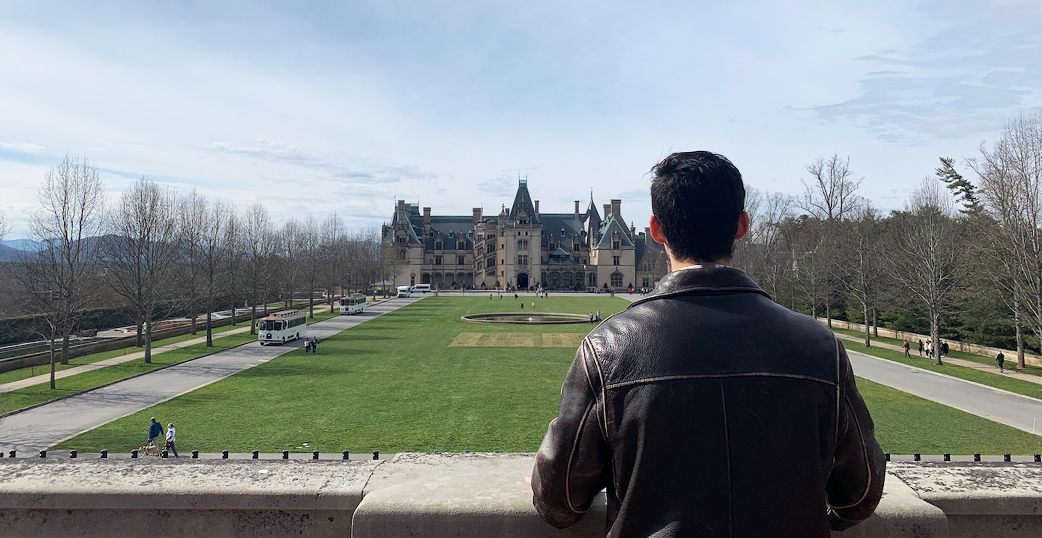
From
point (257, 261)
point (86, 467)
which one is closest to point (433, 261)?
point (257, 261)

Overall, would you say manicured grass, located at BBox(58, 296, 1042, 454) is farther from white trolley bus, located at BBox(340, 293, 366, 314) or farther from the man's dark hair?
white trolley bus, located at BBox(340, 293, 366, 314)

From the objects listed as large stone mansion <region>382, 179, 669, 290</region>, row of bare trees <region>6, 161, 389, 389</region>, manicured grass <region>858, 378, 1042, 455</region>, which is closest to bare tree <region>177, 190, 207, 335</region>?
row of bare trees <region>6, 161, 389, 389</region>

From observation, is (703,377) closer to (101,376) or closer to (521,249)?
(101,376)

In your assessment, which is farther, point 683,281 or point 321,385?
point 321,385

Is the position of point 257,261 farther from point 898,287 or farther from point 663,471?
point 663,471

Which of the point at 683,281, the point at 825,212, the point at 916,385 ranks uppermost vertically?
the point at 825,212

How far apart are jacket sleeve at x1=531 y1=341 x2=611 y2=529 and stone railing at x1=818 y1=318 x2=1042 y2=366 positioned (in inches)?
1465

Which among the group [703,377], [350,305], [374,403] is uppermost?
[703,377]

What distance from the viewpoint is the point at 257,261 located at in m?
48.2

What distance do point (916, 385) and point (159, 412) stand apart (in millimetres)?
27442

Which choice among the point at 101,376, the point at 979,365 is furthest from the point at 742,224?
the point at 979,365

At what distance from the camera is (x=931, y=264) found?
33469 mm

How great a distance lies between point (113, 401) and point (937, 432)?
25.7 meters

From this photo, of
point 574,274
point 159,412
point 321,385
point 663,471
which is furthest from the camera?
point 574,274
